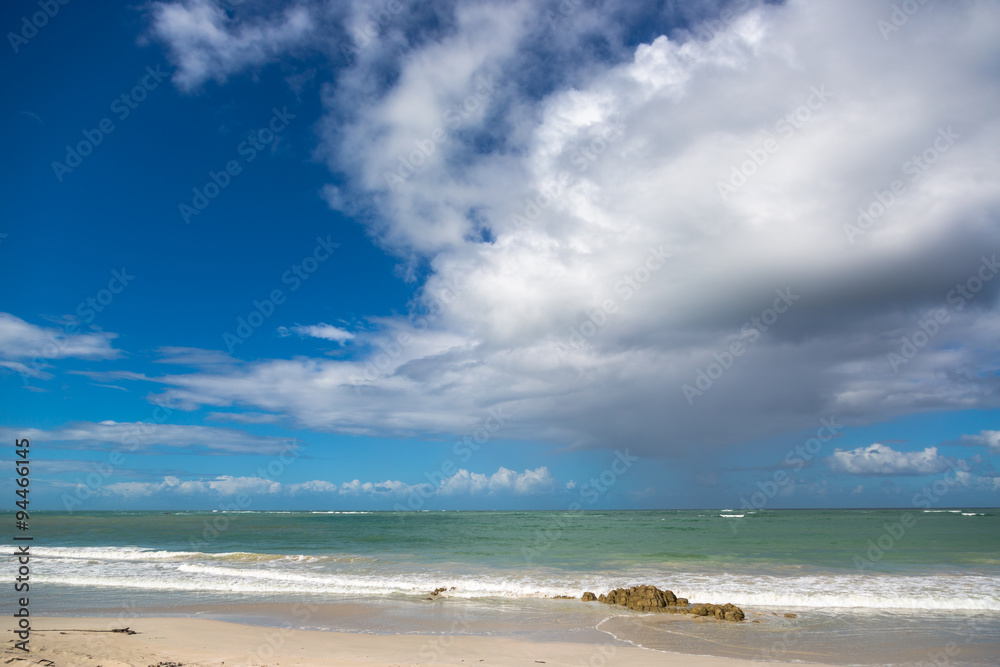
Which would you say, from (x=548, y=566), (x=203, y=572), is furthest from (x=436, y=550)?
(x=203, y=572)

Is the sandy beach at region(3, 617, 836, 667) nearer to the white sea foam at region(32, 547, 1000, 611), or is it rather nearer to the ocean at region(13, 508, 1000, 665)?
the ocean at region(13, 508, 1000, 665)

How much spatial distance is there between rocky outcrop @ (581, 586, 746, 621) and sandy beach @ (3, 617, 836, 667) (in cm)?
354

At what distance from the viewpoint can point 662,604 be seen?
556 inches

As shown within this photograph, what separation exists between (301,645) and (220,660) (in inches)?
68.7

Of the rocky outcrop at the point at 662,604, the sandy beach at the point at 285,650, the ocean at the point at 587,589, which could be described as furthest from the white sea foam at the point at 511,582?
the sandy beach at the point at 285,650

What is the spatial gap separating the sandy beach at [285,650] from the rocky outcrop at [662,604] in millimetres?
3545

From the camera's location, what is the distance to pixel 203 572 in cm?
2145

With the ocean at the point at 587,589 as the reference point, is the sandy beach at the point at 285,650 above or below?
above

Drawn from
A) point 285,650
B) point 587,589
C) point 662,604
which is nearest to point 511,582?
point 587,589

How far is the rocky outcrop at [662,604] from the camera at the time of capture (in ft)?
43.1

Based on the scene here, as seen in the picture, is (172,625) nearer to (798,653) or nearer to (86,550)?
(798,653)

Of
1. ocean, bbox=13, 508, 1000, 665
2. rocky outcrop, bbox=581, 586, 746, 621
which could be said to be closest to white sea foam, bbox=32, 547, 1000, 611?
Answer: ocean, bbox=13, 508, 1000, 665

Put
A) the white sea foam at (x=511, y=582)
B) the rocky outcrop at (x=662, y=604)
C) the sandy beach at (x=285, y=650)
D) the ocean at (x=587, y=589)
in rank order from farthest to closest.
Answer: the white sea foam at (x=511, y=582), the rocky outcrop at (x=662, y=604), the ocean at (x=587, y=589), the sandy beach at (x=285, y=650)

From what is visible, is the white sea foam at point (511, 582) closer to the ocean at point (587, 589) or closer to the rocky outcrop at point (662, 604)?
the ocean at point (587, 589)
